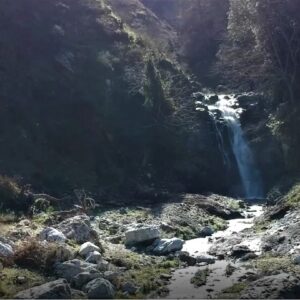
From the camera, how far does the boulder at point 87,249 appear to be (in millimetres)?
24438

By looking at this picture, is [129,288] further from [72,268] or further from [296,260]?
[296,260]

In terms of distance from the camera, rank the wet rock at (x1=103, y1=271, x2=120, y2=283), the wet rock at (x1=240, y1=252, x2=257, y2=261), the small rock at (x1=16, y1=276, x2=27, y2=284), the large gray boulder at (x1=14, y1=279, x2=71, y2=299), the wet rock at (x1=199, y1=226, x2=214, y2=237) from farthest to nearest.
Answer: the wet rock at (x1=199, y1=226, x2=214, y2=237) → the wet rock at (x1=240, y1=252, x2=257, y2=261) → the wet rock at (x1=103, y1=271, x2=120, y2=283) → the small rock at (x1=16, y1=276, x2=27, y2=284) → the large gray boulder at (x1=14, y1=279, x2=71, y2=299)

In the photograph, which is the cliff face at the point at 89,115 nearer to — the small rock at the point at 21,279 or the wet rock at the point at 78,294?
the small rock at the point at 21,279

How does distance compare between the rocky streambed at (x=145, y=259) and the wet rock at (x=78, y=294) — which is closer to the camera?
the wet rock at (x=78, y=294)

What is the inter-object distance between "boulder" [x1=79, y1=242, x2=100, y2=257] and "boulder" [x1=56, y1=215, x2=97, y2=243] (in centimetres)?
218

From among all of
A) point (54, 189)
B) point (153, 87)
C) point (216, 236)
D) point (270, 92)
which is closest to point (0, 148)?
point (54, 189)

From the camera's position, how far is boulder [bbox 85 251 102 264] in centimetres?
2345

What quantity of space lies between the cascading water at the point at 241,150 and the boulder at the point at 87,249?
1301 inches

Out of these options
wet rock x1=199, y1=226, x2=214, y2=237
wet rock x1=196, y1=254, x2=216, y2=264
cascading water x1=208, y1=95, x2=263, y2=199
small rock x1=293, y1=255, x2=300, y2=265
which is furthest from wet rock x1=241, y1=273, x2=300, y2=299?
cascading water x1=208, y1=95, x2=263, y2=199

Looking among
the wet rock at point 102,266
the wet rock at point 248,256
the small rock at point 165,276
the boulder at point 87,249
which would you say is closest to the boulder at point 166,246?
the boulder at point 87,249

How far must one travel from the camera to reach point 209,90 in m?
77.3

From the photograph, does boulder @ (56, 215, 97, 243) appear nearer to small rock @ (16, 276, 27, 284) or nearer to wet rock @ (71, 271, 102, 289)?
small rock @ (16, 276, 27, 284)

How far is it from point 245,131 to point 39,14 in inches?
1187

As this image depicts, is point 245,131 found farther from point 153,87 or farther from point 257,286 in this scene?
point 257,286
